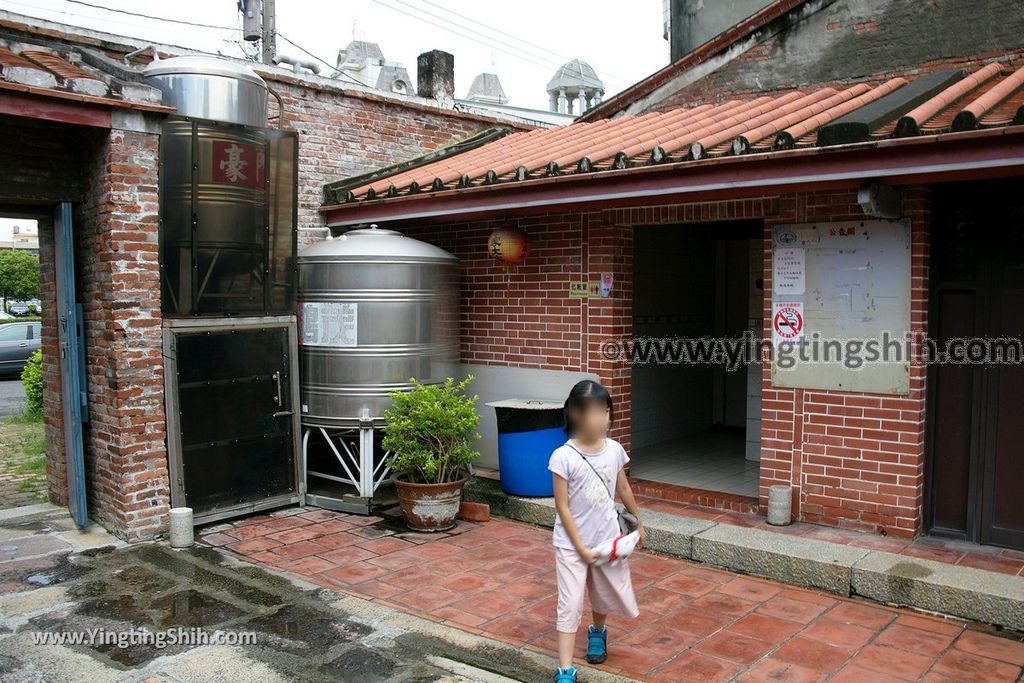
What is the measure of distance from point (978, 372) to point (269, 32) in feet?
39.0

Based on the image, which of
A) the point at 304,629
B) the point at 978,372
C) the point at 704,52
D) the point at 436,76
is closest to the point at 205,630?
the point at 304,629

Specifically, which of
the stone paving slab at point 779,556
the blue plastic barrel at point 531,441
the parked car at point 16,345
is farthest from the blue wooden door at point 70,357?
the parked car at point 16,345

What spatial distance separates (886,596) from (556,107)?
31.4 metres

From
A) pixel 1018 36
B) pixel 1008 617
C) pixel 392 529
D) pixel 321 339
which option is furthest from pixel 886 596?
pixel 321 339

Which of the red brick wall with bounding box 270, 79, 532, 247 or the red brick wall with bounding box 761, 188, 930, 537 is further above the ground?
the red brick wall with bounding box 270, 79, 532, 247

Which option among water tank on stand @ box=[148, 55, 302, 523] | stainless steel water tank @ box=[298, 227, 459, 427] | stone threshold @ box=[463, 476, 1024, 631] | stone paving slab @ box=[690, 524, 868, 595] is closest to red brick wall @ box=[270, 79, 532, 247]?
stainless steel water tank @ box=[298, 227, 459, 427]

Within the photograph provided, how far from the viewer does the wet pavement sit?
4391 mm

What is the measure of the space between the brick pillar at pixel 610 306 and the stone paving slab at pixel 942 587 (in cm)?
279

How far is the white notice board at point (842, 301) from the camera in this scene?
582 centimetres

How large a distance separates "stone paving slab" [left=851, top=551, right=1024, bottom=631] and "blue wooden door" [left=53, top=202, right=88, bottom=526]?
6.19 metres

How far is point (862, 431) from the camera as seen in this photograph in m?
6.01

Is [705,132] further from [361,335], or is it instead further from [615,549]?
[615,549]

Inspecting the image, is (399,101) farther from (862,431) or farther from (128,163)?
(862,431)

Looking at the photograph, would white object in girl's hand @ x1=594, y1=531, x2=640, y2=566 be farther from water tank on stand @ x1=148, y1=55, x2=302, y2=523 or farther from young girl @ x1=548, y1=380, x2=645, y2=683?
water tank on stand @ x1=148, y1=55, x2=302, y2=523
